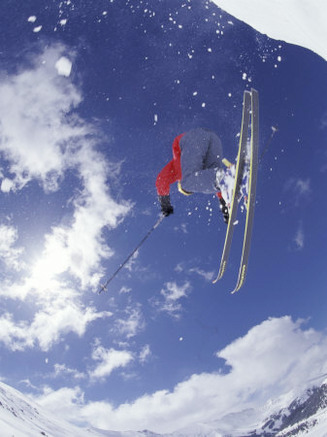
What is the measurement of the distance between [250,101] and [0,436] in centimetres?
7008

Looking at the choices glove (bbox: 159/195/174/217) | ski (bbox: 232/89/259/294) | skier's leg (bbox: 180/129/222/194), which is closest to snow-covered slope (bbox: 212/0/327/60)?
ski (bbox: 232/89/259/294)

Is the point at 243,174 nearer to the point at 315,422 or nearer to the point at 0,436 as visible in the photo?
the point at 0,436

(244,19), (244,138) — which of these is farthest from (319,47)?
(244,138)

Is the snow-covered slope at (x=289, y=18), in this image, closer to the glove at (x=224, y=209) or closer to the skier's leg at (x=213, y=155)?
the skier's leg at (x=213, y=155)

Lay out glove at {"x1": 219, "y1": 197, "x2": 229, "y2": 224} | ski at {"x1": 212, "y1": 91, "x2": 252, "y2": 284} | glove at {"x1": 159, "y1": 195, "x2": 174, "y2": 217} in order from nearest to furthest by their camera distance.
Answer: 1. ski at {"x1": 212, "y1": 91, "x2": 252, "y2": 284}
2. glove at {"x1": 159, "y1": 195, "x2": 174, "y2": 217}
3. glove at {"x1": 219, "y1": 197, "x2": 229, "y2": 224}

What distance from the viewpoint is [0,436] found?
5512cm

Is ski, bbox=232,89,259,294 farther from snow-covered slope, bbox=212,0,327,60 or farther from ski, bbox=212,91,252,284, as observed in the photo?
snow-covered slope, bbox=212,0,327,60

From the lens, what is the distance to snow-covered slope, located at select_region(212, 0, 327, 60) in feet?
20.7

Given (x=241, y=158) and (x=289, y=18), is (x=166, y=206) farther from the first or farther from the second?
(x=289, y=18)

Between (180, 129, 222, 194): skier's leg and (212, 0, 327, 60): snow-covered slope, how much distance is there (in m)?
3.18

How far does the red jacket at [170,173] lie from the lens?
6157 mm

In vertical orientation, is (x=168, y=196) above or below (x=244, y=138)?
below

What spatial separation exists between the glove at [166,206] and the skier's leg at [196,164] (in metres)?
0.46

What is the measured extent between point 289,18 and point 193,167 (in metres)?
4.64
